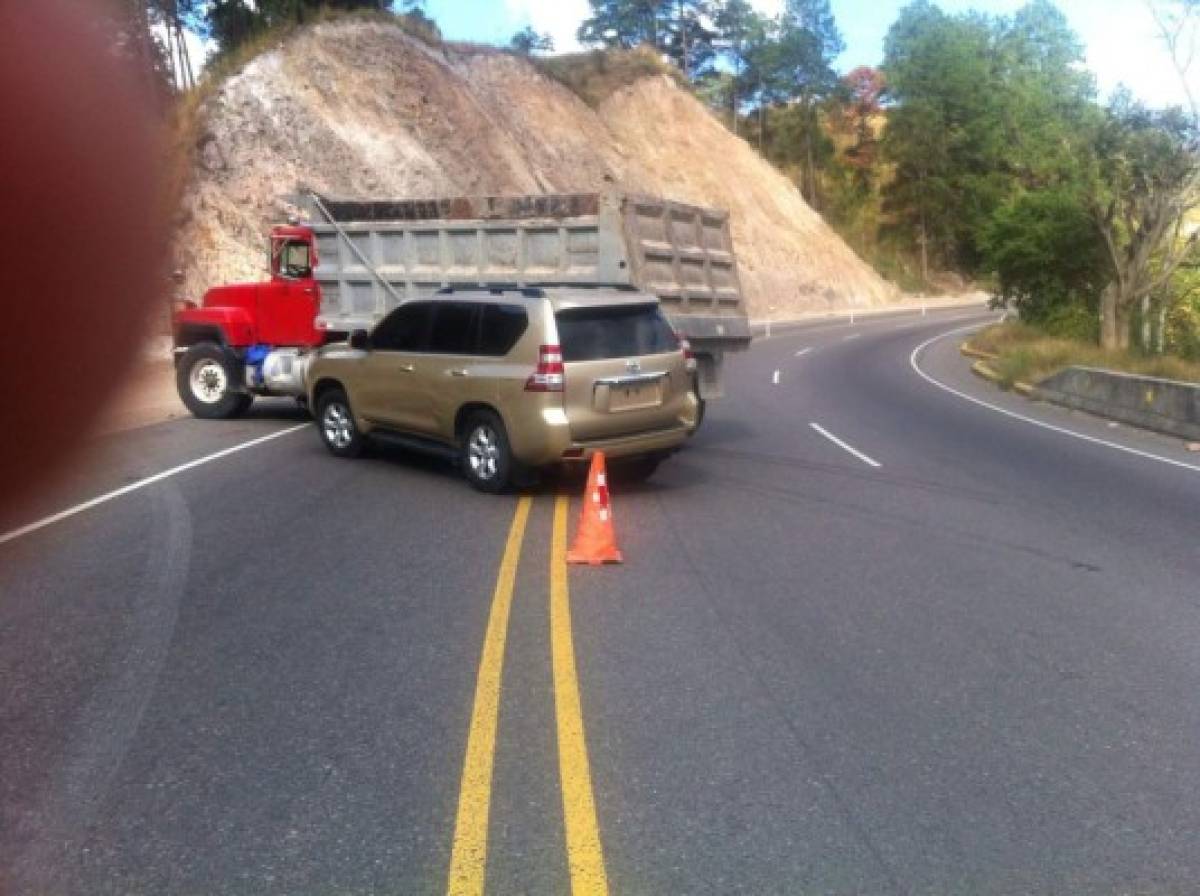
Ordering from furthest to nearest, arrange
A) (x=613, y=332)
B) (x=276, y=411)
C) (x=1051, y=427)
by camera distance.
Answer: (x=1051, y=427) → (x=276, y=411) → (x=613, y=332)

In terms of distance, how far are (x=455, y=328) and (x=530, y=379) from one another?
1.35 m

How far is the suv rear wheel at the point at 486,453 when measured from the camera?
431 inches

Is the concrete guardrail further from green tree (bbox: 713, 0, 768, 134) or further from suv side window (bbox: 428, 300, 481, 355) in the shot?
green tree (bbox: 713, 0, 768, 134)

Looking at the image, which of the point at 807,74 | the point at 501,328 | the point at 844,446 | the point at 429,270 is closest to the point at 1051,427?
the point at 844,446

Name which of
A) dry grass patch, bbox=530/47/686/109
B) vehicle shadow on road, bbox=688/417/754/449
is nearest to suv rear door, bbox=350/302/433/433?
vehicle shadow on road, bbox=688/417/754/449

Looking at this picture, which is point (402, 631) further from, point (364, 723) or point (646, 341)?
point (646, 341)

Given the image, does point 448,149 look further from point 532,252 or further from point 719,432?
point 532,252

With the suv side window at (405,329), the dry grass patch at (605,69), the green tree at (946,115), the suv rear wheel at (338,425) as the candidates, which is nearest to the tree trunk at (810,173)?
the green tree at (946,115)

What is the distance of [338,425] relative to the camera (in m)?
13.1

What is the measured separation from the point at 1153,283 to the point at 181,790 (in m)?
28.4

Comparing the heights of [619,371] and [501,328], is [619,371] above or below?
below

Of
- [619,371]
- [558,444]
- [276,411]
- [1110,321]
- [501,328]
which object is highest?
[501,328]

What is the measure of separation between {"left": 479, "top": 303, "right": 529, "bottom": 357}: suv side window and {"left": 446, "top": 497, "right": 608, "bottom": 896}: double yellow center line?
375 cm

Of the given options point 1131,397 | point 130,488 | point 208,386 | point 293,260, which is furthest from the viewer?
point 1131,397
